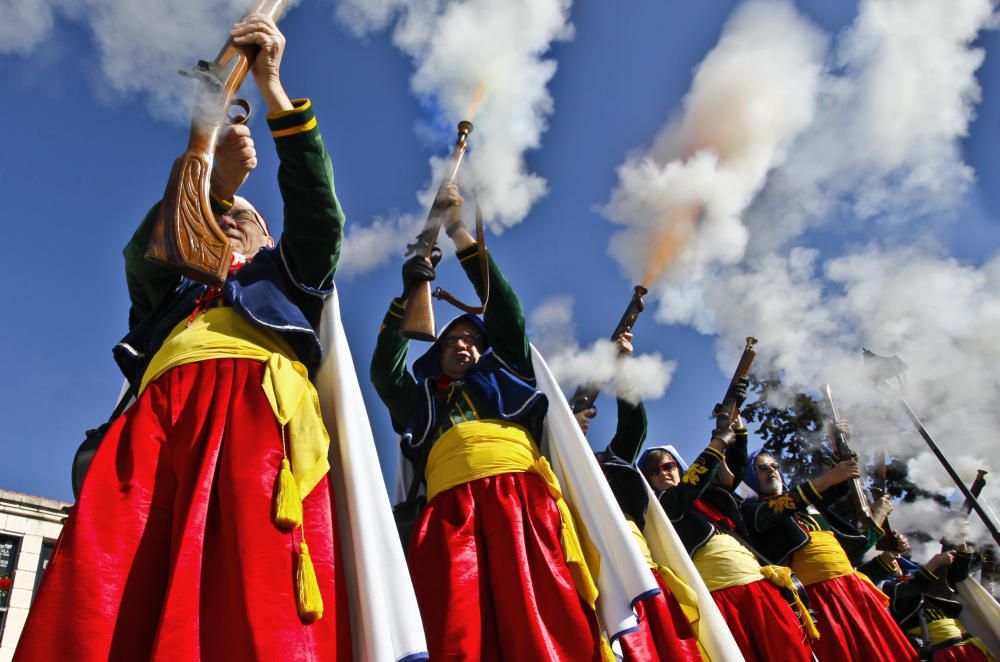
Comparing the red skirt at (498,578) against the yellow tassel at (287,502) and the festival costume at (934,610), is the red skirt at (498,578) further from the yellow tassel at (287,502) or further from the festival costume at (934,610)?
the festival costume at (934,610)

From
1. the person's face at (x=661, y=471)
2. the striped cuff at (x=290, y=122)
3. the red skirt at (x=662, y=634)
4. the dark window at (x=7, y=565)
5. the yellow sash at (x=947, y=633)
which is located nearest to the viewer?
the striped cuff at (x=290, y=122)

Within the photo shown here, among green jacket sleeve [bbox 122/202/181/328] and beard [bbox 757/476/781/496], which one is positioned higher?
beard [bbox 757/476/781/496]

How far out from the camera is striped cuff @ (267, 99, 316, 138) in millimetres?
2949

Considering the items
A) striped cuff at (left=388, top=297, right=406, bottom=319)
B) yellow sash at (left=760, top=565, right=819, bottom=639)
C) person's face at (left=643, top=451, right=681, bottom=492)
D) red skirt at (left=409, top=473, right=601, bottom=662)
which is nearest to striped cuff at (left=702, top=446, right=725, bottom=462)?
person's face at (left=643, top=451, right=681, bottom=492)

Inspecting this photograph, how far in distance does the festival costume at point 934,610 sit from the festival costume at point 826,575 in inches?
54.0

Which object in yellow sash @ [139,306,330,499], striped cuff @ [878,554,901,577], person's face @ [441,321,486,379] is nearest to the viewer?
yellow sash @ [139,306,330,499]

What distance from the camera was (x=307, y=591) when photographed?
230 cm

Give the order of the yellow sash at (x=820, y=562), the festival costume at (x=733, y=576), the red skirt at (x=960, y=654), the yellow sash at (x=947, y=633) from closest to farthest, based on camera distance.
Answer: the festival costume at (x=733, y=576), the yellow sash at (x=820, y=562), the red skirt at (x=960, y=654), the yellow sash at (x=947, y=633)

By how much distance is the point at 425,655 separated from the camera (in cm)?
252

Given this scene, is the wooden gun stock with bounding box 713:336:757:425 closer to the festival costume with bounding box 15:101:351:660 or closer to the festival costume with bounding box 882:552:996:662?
the festival costume with bounding box 882:552:996:662

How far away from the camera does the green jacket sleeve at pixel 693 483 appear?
5695 mm

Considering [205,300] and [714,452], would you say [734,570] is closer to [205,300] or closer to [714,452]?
[714,452]

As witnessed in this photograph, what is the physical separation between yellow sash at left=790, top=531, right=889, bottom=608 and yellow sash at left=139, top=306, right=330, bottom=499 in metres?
5.07

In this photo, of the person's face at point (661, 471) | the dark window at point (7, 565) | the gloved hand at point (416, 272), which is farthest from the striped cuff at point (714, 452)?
the dark window at point (7, 565)
